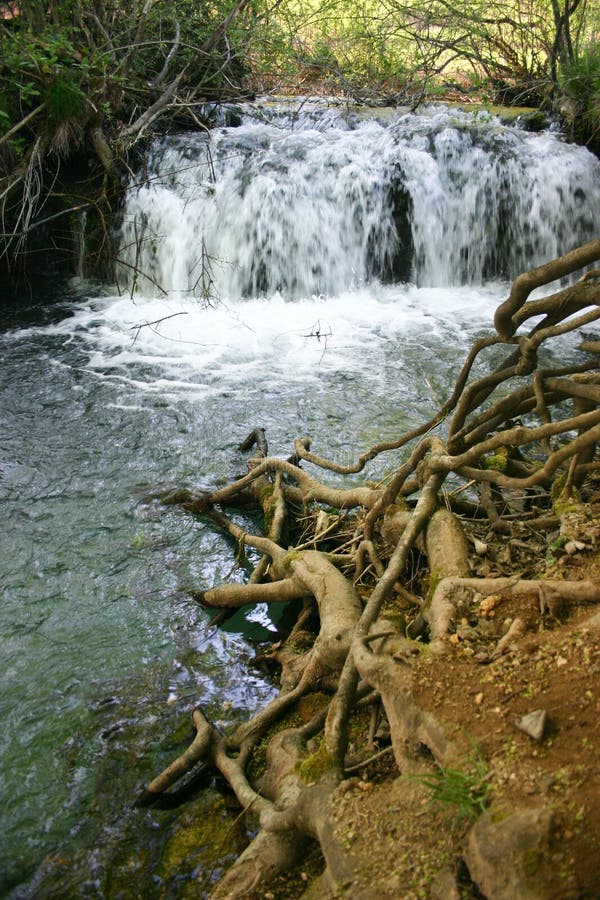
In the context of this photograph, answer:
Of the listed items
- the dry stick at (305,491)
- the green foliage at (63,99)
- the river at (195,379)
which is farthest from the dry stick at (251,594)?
the green foliage at (63,99)

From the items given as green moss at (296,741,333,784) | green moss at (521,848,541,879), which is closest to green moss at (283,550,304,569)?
green moss at (296,741,333,784)

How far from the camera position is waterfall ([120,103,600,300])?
1016cm

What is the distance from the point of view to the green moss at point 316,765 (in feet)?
8.01

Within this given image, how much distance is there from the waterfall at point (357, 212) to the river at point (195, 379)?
3 cm

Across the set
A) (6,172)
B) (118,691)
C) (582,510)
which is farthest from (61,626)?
(6,172)

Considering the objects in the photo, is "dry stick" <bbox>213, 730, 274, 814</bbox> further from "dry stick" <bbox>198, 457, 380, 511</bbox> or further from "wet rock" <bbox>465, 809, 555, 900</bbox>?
"dry stick" <bbox>198, 457, 380, 511</bbox>

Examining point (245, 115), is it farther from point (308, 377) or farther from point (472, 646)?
point (472, 646)

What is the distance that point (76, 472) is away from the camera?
5777 mm

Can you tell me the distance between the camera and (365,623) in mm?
2693

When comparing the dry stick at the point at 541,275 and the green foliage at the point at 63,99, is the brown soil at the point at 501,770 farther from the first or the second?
the green foliage at the point at 63,99

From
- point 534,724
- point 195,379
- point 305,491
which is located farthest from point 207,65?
point 534,724

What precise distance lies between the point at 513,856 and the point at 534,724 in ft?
1.27

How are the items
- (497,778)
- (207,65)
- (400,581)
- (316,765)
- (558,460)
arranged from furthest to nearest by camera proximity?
(207,65)
(400,581)
(558,460)
(316,765)
(497,778)

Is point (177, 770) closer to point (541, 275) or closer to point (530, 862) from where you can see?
point (530, 862)
